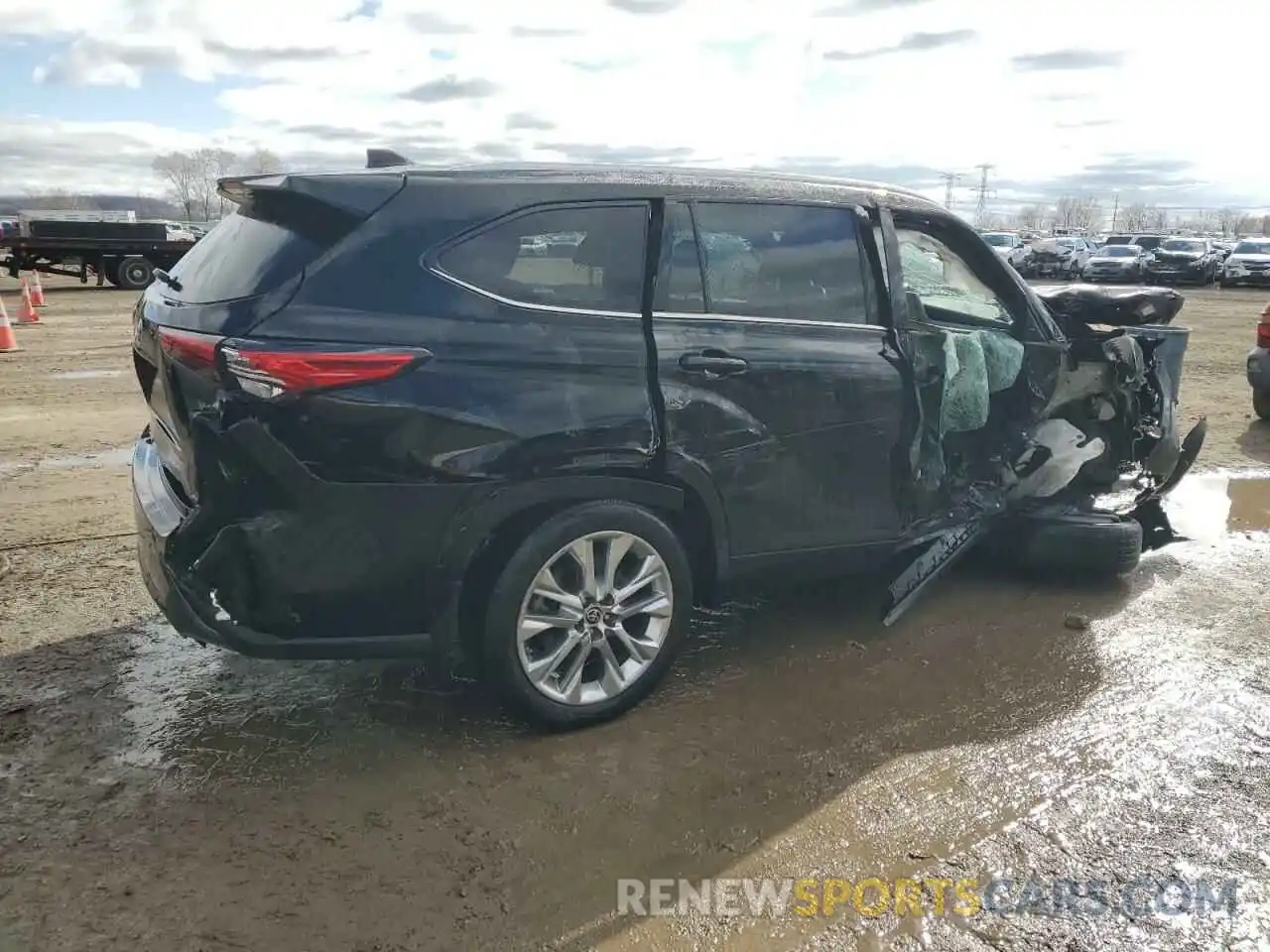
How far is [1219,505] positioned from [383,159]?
18.4 feet

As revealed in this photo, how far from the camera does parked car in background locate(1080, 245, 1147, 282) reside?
33.0m

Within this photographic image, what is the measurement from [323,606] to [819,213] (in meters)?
2.40

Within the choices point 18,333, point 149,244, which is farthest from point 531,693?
point 149,244

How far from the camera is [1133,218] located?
186000 mm

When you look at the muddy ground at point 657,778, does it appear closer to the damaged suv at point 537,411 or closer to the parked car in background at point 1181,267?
the damaged suv at point 537,411

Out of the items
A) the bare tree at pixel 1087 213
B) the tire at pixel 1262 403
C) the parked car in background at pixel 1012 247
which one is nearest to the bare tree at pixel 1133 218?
the bare tree at pixel 1087 213

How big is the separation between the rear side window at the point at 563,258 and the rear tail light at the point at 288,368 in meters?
0.47

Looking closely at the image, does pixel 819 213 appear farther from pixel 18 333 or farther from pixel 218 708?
pixel 18 333

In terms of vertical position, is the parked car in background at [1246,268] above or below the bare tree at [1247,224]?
below

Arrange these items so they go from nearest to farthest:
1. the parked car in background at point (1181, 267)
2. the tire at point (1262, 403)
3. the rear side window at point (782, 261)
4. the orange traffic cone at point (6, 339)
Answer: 1. the rear side window at point (782, 261)
2. the tire at point (1262, 403)
3. the orange traffic cone at point (6, 339)
4. the parked car in background at point (1181, 267)

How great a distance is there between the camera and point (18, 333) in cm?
1522

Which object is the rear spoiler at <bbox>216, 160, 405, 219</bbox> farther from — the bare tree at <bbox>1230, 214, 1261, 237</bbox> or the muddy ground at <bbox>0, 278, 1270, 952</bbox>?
the bare tree at <bbox>1230, 214, 1261, 237</bbox>

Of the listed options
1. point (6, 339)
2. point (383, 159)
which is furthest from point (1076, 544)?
point (6, 339)

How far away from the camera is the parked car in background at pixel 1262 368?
8.69 meters
